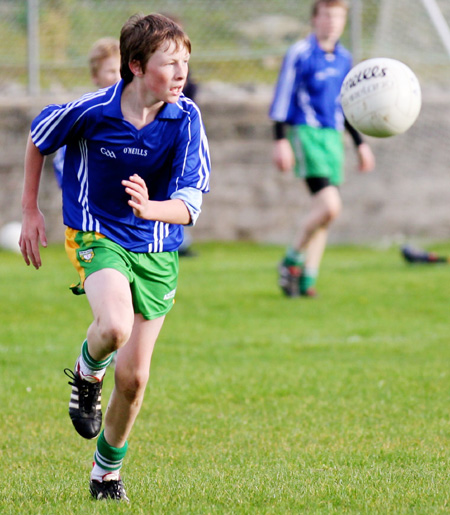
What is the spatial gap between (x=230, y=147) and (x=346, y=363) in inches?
296

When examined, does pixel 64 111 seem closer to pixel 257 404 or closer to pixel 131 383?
pixel 131 383

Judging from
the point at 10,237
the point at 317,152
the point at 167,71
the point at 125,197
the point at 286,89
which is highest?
the point at 167,71

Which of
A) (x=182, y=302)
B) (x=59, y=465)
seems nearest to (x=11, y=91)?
(x=182, y=302)

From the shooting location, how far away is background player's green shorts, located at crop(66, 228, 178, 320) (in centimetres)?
368

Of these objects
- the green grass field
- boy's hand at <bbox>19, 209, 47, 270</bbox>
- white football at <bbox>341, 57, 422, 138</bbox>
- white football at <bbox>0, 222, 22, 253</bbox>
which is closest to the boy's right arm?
boy's hand at <bbox>19, 209, 47, 270</bbox>

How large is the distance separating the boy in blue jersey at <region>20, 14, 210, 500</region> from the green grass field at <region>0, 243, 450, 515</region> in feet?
1.38

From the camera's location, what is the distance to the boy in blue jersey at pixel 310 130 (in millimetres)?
8891

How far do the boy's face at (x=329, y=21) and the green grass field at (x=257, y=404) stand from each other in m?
2.52

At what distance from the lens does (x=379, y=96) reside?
4.64 m

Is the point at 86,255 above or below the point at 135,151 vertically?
below

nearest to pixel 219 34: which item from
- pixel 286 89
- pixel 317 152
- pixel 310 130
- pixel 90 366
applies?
pixel 286 89

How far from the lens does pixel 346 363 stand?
6285mm

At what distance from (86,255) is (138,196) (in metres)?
0.49

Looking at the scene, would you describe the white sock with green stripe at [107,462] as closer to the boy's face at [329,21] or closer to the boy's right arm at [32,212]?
the boy's right arm at [32,212]
